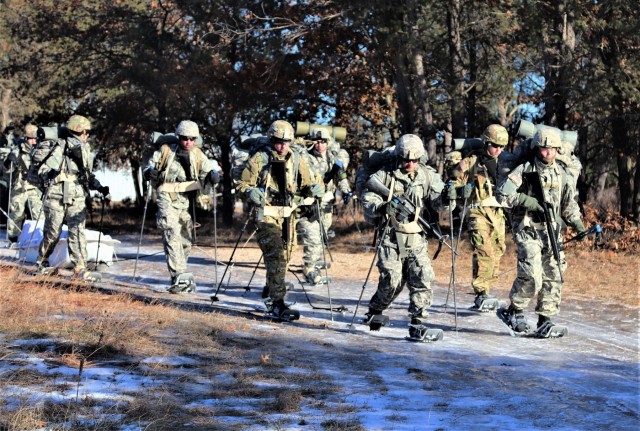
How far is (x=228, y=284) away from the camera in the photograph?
43.1 feet

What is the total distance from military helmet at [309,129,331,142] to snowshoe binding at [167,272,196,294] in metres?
3.29

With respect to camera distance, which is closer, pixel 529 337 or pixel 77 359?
pixel 77 359

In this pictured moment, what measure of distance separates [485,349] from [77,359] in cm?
407

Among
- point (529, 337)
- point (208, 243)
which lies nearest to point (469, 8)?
point (208, 243)

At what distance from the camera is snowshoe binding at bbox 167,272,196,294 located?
12.2m

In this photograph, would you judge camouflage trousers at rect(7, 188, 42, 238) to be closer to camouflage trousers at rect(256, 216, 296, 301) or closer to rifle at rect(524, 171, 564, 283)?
camouflage trousers at rect(256, 216, 296, 301)

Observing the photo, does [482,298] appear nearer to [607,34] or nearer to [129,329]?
[129,329]

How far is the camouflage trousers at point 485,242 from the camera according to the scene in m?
11.6

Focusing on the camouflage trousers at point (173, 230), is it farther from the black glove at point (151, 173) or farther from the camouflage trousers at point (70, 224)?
the camouflage trousers at point (70, 224)

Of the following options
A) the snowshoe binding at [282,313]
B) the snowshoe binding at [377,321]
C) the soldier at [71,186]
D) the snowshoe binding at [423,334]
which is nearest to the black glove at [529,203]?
the snowshoe binding at [423,334]

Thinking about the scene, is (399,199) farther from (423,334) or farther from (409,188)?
(423,334)

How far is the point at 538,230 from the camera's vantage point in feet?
31.7

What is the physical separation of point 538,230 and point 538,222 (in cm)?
9

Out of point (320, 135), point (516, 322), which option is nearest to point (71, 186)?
point (320, 135)
